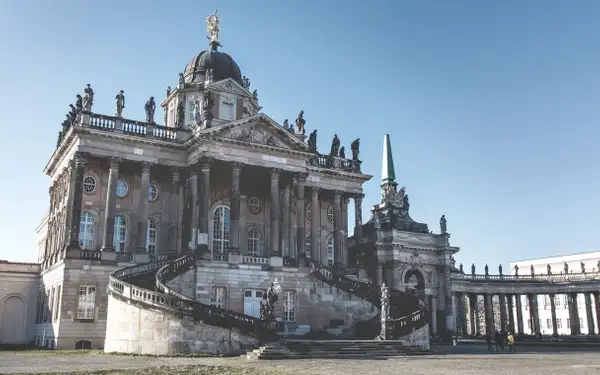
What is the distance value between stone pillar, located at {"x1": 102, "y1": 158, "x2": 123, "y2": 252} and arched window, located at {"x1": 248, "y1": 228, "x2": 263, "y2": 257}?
36.8 ft

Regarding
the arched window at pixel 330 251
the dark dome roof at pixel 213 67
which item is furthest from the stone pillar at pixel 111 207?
the arched window at pixel 330 251

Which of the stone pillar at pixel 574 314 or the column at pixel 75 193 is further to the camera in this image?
the stone pillar at pixel 574 314

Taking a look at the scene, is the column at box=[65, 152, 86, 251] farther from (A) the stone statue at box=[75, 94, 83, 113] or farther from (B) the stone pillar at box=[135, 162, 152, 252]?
(A) the stone statue at box=[75, 94, 83, 113]

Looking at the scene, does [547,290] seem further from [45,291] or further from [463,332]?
[45,291]

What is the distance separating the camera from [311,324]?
42.4 meters

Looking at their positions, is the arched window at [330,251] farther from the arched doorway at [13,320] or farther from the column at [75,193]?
the arched doorway at [13,320]

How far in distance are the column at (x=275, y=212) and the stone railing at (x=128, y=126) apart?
7.73 m

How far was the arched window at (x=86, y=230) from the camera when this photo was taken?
143 feet

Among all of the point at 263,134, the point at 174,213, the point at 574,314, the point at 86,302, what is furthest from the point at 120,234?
the point at 574,314

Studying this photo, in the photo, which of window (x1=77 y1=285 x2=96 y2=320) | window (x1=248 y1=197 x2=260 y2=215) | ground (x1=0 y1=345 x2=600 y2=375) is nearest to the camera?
ground (x1=0 y1=345 x2=600 y2=375)

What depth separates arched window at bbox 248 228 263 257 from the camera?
49500mm

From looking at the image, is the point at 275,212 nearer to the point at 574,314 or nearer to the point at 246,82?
the point at 246,82

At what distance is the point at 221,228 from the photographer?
157 ft

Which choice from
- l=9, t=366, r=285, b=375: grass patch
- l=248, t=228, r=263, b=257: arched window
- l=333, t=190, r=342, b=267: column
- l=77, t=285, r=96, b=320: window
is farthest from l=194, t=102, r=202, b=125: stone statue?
l=9, t=366, r=285, b=375: grass patch
